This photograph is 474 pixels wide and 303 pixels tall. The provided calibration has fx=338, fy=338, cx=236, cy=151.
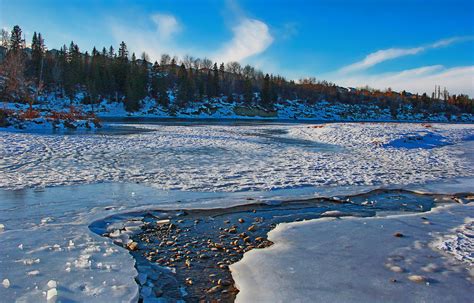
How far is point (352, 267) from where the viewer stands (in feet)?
12.2

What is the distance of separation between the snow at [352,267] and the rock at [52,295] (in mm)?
1597

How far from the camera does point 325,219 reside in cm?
559

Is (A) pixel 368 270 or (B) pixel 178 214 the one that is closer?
(A) pixel 368 270

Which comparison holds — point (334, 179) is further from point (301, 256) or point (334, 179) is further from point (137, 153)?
point (137, 153)

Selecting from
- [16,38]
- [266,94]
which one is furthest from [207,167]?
[16,38]

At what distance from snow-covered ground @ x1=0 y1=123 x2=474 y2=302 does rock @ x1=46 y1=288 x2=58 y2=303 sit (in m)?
0.06

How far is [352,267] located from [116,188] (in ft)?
17.7

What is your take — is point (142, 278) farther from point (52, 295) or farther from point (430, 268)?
point (430, 268)

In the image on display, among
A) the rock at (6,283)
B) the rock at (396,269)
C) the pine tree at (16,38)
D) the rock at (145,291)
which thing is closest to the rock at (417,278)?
the rock at (396,269)

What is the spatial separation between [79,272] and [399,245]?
3.85 m

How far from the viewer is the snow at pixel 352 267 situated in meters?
3.14

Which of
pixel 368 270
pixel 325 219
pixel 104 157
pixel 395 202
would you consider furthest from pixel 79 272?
pixel 104 157

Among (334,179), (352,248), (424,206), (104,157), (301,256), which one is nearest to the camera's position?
(301,256)

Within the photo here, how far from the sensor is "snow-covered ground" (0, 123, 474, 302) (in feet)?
11.1
